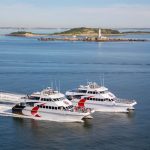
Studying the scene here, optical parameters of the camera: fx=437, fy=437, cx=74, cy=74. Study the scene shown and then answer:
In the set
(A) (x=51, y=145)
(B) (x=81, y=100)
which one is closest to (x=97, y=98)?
(B) (x=81, y=100)

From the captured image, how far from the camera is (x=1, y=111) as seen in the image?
48.2 metres

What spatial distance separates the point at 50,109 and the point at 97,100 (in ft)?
25.3

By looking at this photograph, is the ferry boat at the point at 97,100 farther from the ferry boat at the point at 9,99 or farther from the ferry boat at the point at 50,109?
the ferry boat at the point at 9,99

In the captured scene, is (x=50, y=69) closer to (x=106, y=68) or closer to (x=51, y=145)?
(x=106, y=68)

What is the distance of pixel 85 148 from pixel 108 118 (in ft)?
35.6

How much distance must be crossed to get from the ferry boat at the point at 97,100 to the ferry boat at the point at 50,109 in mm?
3865

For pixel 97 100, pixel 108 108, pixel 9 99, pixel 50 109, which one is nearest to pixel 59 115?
pixel 50 109

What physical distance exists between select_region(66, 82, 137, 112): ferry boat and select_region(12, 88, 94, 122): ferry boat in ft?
12.7

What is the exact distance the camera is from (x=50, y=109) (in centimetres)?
4572

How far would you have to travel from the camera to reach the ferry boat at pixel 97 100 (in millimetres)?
50594

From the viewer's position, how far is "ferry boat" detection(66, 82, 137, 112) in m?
50.6

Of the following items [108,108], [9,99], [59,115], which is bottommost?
[108,108]

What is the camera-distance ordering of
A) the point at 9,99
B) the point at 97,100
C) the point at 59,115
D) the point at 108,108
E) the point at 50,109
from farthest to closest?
the point at 9,99
the point at 97,100
the point at 108,108
the point at 50,109
the point at 59,115

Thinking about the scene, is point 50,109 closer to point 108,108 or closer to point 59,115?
point 59,115
